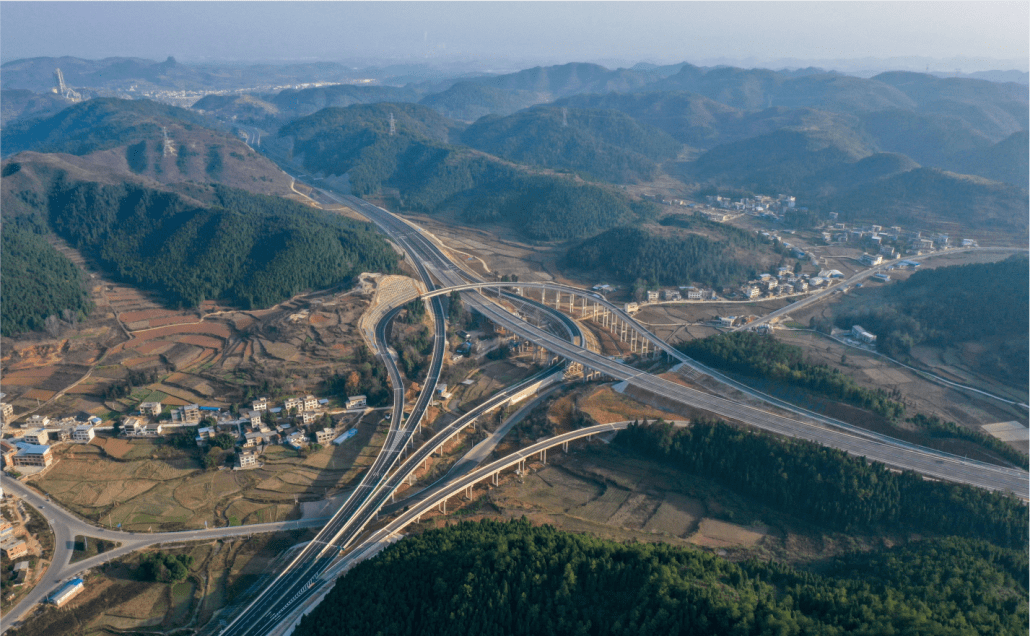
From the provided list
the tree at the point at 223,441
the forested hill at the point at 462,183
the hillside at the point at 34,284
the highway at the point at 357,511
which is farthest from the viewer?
the forested hill at the point at 462,183

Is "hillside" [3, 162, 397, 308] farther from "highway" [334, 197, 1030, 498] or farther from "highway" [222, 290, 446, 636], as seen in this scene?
"highway" [222, 290, 446, 636]

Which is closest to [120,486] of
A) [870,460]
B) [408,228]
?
[870,460]

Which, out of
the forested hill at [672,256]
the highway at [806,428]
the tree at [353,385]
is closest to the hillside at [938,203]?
the forested hill at [672,256]

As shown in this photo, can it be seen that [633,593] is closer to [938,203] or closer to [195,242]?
[195,242]

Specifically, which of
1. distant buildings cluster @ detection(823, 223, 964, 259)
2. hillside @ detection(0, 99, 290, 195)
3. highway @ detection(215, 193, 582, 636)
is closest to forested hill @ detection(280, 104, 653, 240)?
hillside @ detection(0, 99, 290, 195)

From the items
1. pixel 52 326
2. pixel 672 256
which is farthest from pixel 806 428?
pixel 52 326

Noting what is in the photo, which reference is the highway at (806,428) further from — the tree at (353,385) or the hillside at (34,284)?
the hillside at (34,284)
